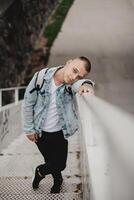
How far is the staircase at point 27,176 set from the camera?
4223 millimetres

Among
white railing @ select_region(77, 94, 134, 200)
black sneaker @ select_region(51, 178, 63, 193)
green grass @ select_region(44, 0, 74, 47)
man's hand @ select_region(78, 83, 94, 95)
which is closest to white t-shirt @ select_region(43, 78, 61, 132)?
man's hand @ select_region(78, 83, 94, 95)

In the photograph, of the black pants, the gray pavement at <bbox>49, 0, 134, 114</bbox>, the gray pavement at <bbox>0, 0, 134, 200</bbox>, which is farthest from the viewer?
the gray pavement at <bbox>49, 0, 134, 114</bbox>

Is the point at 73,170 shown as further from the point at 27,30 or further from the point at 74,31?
the point at 74,31

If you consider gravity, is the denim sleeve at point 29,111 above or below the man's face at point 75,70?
below

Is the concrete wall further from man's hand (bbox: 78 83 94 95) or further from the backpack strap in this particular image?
man's hand (bbox: 78 83 94 95)

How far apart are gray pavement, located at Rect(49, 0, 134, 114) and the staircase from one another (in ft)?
36.3

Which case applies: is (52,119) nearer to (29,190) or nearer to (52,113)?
(52,113)

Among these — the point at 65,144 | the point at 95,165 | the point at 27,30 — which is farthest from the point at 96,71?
the point at 95,165

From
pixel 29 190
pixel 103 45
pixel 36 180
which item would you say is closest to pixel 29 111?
pixel 36 180

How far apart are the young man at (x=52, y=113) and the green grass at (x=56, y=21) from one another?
19612mm

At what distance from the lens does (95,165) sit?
1397 millimetres

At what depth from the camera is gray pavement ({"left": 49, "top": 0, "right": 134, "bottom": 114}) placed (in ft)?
66.7

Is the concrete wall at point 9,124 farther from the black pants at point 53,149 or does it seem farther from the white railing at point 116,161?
the white railing at point 116,161

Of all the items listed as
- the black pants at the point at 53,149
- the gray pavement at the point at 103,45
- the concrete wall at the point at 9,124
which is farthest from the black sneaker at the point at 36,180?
the concrete wall at the point at 9,124
